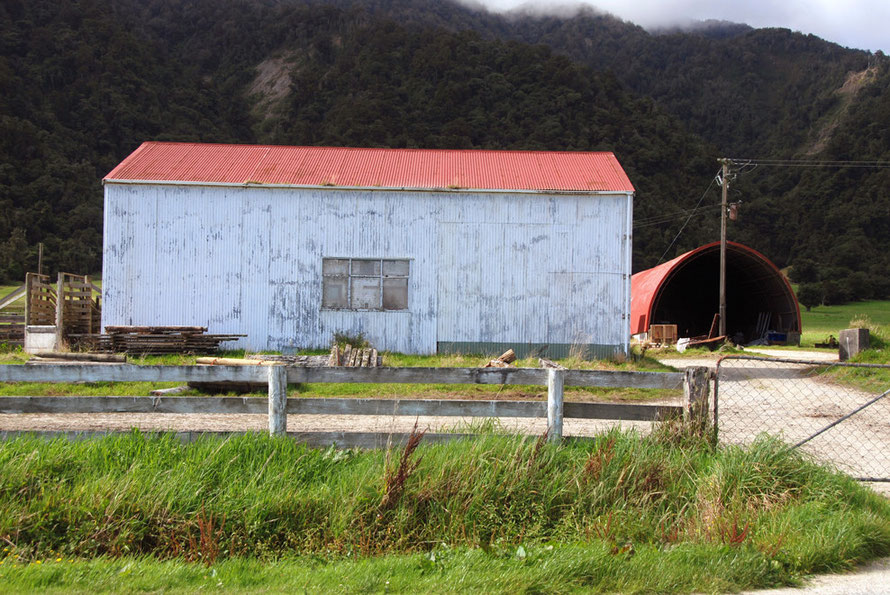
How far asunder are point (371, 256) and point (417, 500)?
13795 millimetres

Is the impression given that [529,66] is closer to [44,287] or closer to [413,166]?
[413,166]

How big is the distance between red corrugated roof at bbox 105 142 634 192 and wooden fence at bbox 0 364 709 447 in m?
12.8

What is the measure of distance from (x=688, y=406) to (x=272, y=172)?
50.8 feet

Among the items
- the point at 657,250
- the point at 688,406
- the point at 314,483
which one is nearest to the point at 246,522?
the point at 314,483

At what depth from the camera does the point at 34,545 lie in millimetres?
4484

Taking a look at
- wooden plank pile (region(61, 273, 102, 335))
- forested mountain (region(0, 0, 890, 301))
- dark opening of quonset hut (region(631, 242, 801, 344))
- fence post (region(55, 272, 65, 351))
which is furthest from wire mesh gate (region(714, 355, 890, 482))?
forested mountain (region(0, 0, 890, 301))

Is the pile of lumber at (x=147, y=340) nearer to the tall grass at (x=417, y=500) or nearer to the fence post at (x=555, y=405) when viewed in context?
the tall grass at (x=417, y=500)

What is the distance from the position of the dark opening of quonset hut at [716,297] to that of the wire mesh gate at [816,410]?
9.90m

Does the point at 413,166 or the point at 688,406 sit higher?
the point at 413,166

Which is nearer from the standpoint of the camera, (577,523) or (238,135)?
(577,523)

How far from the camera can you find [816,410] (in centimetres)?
1109

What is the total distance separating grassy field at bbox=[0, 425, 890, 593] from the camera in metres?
4.18

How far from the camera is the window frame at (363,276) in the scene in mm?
18219

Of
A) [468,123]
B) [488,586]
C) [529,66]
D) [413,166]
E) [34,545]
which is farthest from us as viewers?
[529,66]
